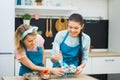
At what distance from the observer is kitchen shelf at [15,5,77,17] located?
3.63m

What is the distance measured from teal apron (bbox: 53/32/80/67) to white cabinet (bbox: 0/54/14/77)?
1.21m

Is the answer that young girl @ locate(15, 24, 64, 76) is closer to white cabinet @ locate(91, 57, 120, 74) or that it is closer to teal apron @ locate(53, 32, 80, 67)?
teal apron @ locate(53, 32, 80, 67)

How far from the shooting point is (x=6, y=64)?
3.30 m

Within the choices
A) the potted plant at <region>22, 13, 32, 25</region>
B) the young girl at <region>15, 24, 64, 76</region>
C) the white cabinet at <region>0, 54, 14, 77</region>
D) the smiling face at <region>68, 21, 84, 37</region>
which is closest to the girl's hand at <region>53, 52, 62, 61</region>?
the young girl at <region>15, 24, 64, 76</region>

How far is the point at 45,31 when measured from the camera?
155 inches

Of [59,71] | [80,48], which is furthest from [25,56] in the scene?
[80,48]

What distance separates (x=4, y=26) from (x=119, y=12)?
1.64 m

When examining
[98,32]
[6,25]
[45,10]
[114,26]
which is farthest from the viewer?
[98,32]

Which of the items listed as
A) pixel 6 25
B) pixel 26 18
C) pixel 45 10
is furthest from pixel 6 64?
pixel 45 10

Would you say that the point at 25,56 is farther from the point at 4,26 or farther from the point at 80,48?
the point at 4,26

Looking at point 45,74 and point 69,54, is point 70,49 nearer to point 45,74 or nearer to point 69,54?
point 69,54

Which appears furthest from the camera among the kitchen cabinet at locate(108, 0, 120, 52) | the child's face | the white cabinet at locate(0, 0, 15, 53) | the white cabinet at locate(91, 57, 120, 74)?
the kitchen cabinet at locate(108, 0, 120, 52)

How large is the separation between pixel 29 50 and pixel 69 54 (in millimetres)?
333

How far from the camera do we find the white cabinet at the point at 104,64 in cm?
360
